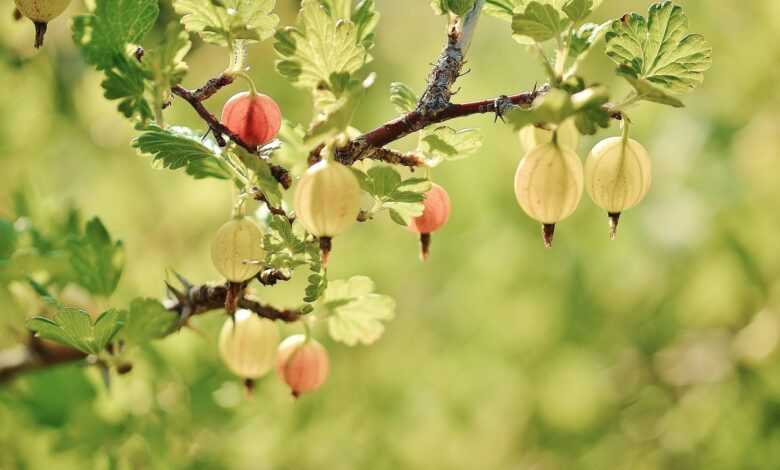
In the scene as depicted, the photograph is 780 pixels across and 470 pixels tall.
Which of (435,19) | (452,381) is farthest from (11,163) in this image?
(435,19)

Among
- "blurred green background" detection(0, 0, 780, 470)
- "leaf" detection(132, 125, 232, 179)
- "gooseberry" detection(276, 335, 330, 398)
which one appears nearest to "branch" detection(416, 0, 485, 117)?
"leaf" detection(132, 125, 232, 179)

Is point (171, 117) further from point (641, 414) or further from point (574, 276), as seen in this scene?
point (641, 414)

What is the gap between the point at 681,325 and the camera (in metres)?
1.57

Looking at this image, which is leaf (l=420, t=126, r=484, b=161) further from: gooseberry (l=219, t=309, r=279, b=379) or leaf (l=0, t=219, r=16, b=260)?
leaf (l=0, t=219, r=16, b=260)

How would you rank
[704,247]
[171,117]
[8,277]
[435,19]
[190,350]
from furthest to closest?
1. [435,19]
2. [704,247]
3. [171,117]
4. [190,350]
5. [8,277]

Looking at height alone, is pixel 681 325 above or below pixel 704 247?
below

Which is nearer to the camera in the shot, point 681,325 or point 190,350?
point 190,350

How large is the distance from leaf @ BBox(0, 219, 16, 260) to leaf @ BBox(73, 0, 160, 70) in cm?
39

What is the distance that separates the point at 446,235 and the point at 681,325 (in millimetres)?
488

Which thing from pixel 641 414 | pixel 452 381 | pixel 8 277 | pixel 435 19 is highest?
pixel 435 19

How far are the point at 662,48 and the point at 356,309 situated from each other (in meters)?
0.28

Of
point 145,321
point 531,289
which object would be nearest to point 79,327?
point 145,321

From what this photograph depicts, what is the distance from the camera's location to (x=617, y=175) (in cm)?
42

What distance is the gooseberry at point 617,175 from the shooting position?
425 mm
